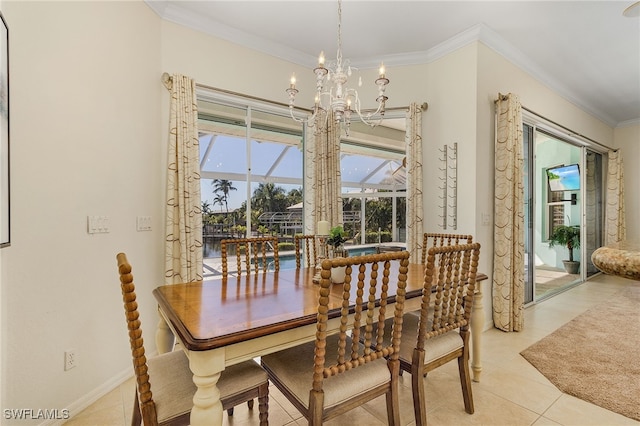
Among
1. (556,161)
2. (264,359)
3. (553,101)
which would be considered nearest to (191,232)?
(264,359)

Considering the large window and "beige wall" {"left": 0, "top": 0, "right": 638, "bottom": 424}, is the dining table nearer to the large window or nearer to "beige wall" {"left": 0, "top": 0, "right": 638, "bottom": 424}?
"beige wall" {"left": 0, "top": 0, "right": 638, "bottom": 424}

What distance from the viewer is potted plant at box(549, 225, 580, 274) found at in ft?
17.9

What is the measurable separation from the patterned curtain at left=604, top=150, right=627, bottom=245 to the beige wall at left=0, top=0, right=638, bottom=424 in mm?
4266

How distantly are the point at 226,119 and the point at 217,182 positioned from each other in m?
0.67

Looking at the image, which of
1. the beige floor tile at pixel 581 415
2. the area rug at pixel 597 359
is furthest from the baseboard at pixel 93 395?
the area rug at pixel 597 359

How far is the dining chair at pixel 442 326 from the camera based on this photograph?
164 centimetres

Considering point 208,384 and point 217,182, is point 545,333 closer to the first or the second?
point 208,384

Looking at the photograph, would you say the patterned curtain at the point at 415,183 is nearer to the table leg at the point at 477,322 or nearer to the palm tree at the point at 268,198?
the table leg at the point at 477,322

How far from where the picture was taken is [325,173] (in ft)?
11.8

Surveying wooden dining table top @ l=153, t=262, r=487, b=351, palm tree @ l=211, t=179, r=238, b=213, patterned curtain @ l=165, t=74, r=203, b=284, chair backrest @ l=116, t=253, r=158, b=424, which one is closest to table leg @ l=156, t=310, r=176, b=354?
wooden dining table top @ l=153, t=262, r=487, b=351

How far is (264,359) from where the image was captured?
1.61 metres

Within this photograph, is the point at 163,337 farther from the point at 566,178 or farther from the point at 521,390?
the point at 566,178

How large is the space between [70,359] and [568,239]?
272 inches

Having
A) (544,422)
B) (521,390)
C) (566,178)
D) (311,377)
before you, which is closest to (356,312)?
(311,377)
